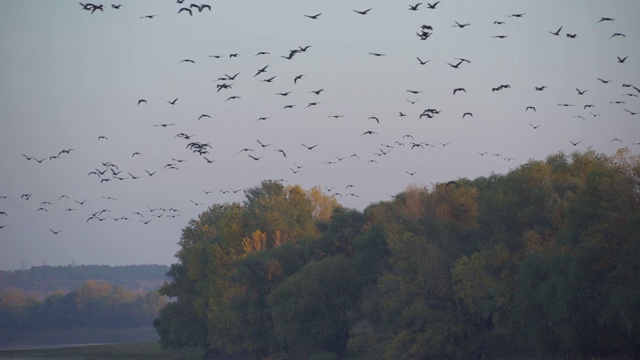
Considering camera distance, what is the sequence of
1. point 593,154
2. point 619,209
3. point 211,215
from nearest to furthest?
point 619,209 < point 593,154 < point 211,215

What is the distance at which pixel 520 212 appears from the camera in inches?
2744

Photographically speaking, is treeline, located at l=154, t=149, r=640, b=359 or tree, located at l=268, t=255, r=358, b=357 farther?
tree, located at l=268, t=255, r=358, b=357

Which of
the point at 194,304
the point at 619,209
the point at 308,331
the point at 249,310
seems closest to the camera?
the point at 619,209

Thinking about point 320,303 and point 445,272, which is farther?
point 320,303

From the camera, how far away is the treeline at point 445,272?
5484cm

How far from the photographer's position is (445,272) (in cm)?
7225

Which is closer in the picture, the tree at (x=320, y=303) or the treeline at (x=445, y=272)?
the treeline at (x=445, y=272)

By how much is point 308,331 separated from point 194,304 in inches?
1187

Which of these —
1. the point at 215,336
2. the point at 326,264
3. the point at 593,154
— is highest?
the point at 593,154

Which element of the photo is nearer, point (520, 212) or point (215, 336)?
point (520, 212)

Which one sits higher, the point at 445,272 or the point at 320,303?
the point at 445,272

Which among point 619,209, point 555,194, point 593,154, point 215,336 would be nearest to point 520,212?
point 555,194

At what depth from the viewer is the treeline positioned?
54844 mm

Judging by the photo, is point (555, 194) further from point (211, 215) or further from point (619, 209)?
point (211, 215)
